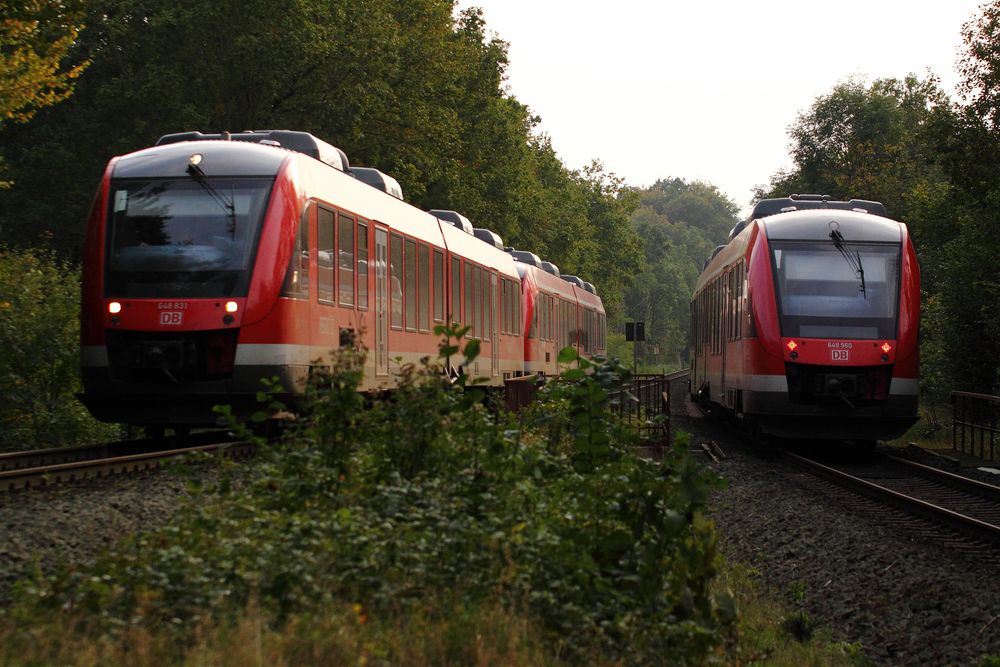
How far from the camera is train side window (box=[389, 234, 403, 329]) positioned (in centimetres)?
1677

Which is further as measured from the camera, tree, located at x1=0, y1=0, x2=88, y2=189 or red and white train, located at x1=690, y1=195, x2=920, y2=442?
red and white train, located at x1=690, y1=195, x2=920, y2=442

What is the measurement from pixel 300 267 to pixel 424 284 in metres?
5.41

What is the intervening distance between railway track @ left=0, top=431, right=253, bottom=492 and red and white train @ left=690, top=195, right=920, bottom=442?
7712 millimetres

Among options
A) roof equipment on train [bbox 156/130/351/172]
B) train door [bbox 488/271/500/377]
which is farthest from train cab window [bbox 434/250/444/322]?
train door [bbox 488/271/500/377]

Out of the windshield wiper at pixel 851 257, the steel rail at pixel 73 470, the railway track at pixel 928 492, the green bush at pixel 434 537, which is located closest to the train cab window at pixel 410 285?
the steel rail at pixel 73 470

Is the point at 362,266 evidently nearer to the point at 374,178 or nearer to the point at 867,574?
the point at 374,178

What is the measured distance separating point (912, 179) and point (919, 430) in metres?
26.8

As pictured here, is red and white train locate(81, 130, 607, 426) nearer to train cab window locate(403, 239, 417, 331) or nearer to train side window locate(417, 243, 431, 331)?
train cab window locate(403, 239, 417, 331)

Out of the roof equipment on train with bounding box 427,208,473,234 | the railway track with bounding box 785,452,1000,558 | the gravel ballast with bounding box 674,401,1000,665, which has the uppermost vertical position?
the roof equipment on train with bounding box 427,208,473,234

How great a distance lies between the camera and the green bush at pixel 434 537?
565cm

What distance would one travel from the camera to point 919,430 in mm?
27844

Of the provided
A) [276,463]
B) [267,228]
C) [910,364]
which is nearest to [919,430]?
[910,364]

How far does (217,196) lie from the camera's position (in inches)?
516

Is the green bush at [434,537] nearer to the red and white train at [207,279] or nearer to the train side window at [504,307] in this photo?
the red and white train at [207,279]
